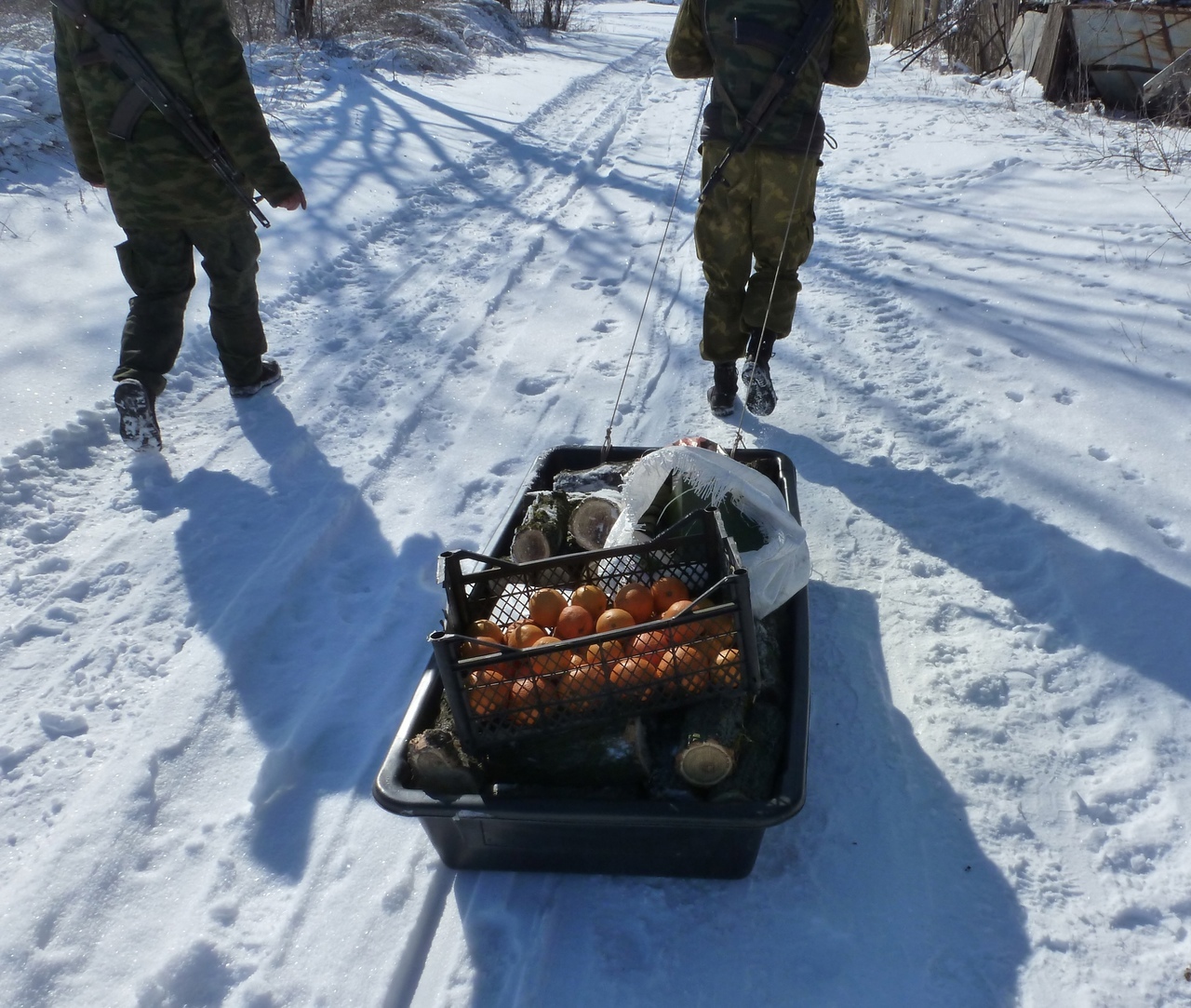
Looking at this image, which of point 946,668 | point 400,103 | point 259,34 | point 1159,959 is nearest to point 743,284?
point 946,668

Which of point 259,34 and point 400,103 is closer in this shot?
point 400,103

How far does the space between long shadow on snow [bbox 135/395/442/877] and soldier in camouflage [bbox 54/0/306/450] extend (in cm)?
61

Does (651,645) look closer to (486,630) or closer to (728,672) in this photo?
(728,672)

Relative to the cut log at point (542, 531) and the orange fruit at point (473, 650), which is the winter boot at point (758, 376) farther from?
the orange fruit at point (473, 650)

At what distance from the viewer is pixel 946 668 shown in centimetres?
268

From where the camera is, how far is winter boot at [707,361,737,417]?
4094 mm

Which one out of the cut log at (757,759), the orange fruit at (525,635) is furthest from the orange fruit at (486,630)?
the cut log at (757,759)

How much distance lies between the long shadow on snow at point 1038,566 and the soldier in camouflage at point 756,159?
2.39ft

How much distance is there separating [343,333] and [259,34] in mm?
11679

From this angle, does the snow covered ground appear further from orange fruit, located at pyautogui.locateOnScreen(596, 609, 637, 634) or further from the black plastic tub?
orange fruit, located at pyautogui.locateOnScreen(596, 609, 637, 634)

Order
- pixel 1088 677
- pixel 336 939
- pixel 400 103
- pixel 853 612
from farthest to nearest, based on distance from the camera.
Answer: pixel 400 103 < pixel 853 612 < pixel 1088 677 < pixel 336 939

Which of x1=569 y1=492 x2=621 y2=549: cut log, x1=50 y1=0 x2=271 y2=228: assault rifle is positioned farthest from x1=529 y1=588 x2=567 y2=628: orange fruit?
x1=50 y1=0 x2=271 y2=228: assault rifle

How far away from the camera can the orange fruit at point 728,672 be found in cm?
203

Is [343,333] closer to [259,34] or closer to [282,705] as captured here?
[282,705]
